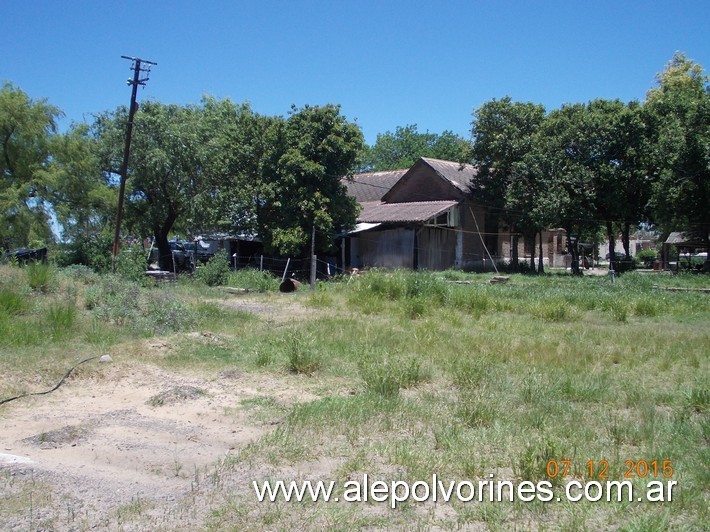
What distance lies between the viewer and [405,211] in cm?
3397

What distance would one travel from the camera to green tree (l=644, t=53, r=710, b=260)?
95.8 feet

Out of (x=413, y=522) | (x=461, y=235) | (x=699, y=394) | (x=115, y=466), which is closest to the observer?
(x=413, y=522)

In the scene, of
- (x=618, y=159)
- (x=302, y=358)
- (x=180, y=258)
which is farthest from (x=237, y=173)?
(x=302, y=358)

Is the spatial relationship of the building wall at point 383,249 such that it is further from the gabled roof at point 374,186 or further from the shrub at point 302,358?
the shrub at point 302,358

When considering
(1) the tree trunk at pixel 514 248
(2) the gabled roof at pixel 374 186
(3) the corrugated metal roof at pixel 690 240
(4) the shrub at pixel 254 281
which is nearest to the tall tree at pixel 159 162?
(4) the shrub at pixel 254 281

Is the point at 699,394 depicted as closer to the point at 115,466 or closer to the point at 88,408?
the point at 115,466

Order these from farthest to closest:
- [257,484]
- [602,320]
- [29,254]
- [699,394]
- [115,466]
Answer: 1. [29,254]
2. [602,320]
3. [699,394]
4. [115,466]
5. [257,484]

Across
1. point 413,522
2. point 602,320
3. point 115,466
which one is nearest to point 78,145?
point 602,320

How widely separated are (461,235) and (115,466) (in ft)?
105

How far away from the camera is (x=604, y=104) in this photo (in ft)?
109

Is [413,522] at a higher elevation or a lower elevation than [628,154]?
lower

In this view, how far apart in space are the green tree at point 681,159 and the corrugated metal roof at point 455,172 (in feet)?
33.5

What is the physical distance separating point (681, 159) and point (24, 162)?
31.6 meters

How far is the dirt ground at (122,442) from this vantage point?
459 centimetres
